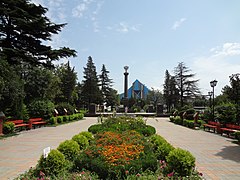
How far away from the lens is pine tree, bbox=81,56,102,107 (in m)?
49.4

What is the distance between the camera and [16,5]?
15.3 m

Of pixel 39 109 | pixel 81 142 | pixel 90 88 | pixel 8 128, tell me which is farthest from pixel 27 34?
pixel 90 88

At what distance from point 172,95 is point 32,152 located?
41600 millimetres

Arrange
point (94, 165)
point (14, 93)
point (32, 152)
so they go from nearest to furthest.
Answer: point (94, 165), point (32, 152), point (14, 93)

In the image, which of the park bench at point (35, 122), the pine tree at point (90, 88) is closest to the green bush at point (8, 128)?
the park bench at point (35, 122)

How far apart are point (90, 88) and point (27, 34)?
3351 centimetres

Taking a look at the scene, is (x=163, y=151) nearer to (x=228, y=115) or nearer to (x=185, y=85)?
(x=228, y=115)

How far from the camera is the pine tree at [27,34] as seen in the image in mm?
15062

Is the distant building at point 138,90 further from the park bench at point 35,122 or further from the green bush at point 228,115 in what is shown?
the green bush at point 228,115

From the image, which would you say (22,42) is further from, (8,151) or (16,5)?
(8,151)

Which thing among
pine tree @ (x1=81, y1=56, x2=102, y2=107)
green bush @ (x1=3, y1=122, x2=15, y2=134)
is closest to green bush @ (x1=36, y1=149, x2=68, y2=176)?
green bush @ (x1=3, y1=122, x2=15, y2=134)

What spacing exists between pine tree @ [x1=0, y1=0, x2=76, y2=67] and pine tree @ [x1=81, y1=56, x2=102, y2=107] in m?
32.4

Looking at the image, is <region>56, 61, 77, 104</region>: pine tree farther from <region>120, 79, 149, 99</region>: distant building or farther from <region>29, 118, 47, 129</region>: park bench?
<region>120, 79, 149, 99</region>: distant building

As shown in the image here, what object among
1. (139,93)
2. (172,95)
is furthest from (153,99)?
(172,95)
